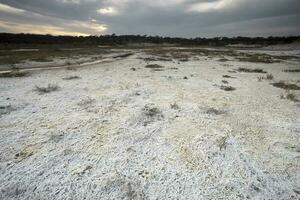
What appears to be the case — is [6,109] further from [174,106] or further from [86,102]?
[174,106]

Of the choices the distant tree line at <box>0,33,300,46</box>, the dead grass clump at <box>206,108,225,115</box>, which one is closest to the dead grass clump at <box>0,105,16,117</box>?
the dead grass clump at <box>206,108,225,115</box>

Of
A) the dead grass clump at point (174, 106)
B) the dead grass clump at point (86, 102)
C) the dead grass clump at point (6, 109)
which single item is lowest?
the dead grass clump at point (174, 106)

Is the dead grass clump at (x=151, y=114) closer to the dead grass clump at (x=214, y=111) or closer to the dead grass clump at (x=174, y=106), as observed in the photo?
the dead grass clump at (x=174, y=106)

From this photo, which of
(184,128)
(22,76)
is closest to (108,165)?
(184,128)

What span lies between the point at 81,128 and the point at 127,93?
378 centimetres

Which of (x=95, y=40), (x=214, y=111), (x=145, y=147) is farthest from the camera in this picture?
(x=95, y=40)

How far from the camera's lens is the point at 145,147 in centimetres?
518

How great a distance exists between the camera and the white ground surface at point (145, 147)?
12.7 ft

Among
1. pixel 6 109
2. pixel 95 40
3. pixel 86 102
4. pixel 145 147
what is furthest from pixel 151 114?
pixel 95 40

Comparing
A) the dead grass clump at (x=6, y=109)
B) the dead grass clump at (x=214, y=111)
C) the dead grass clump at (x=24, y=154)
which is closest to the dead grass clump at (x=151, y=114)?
the dead grass clump at (x=214, y=111)

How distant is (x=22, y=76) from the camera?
12828mm

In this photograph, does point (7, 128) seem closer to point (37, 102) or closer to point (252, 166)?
point (37, 102)

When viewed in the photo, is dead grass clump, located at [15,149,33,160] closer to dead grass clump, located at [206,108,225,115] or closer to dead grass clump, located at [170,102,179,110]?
dead grass clump, located at [170,102,179,110]

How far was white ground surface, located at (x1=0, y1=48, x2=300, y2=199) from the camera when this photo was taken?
3.88 meters
